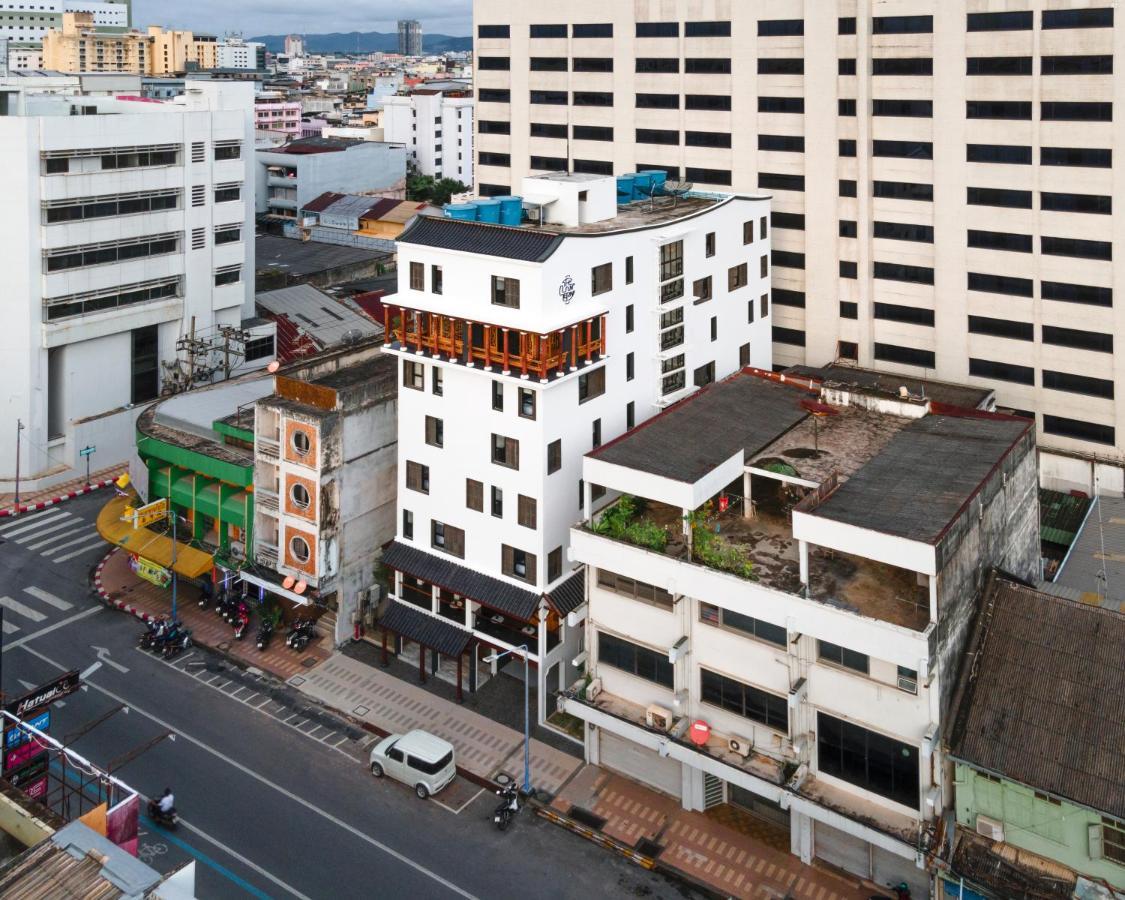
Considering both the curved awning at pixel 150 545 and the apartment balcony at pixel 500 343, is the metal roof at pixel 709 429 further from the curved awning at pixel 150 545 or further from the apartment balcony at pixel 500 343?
the curved awning at pixel 150 545

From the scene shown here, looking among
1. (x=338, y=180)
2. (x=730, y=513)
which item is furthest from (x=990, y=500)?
(x=338, y=180)

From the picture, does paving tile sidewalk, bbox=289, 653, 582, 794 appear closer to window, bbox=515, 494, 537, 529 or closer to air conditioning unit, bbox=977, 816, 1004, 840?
window, bbox=515, 494, 537, 529

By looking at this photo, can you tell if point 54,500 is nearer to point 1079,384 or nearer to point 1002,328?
point 1002,328

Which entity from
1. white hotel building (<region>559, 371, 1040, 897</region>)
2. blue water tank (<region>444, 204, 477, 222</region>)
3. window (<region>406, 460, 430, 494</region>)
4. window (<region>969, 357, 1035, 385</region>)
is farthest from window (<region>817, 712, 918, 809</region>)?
window (<region>969, 357, 1035, 385</region>)

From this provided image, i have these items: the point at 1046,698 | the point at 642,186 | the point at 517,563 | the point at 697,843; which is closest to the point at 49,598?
the point at 517,563

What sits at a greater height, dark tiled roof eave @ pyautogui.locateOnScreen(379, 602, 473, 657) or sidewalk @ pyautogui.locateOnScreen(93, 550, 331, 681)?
dark tiled roof eave @ pyautogui.locateOnScreen(379, 602, 473, 657)

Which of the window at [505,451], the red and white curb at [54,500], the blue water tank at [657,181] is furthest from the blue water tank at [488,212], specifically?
the red and white curb at [54,500]

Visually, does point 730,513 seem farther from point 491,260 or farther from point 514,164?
point 514,164
